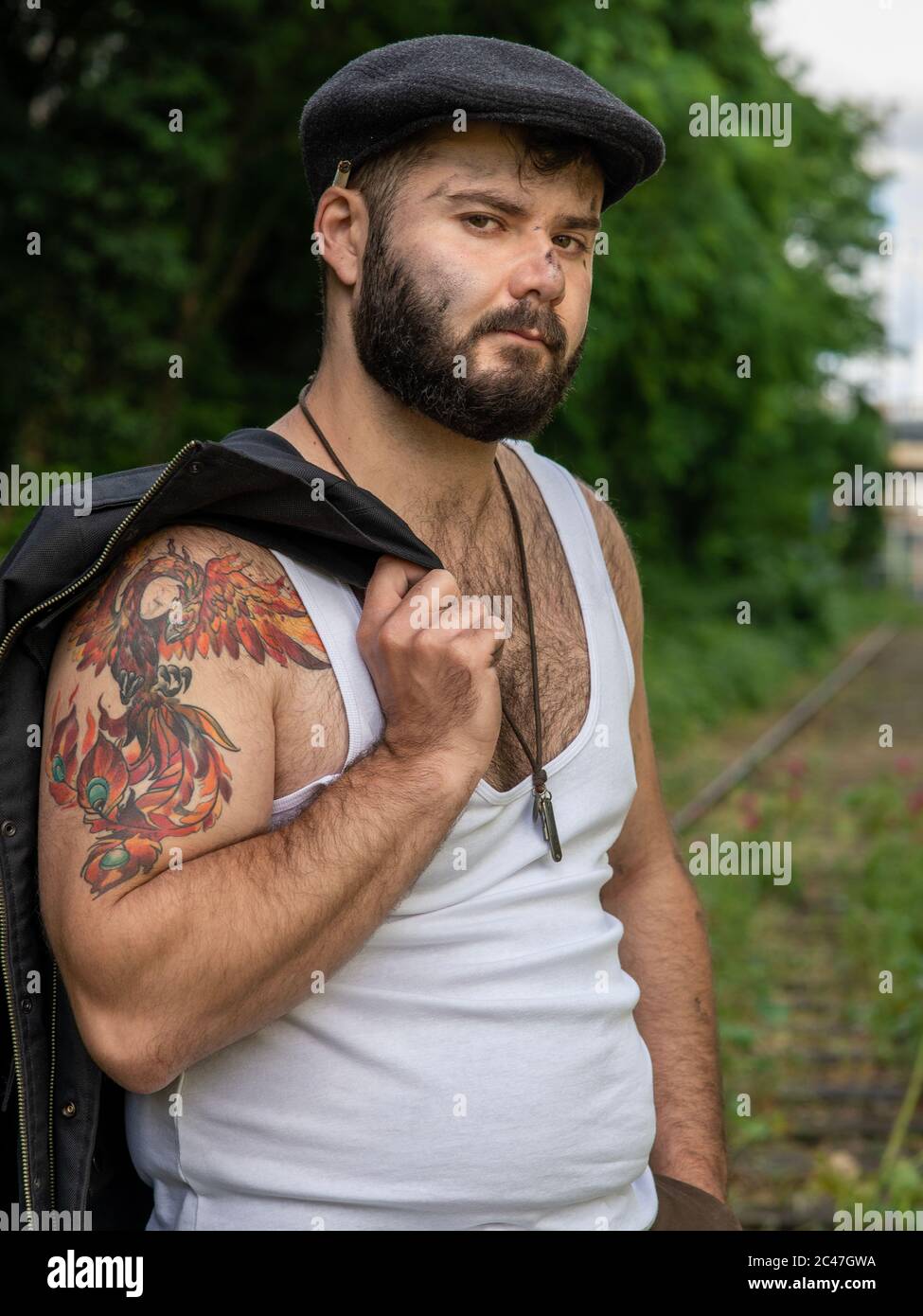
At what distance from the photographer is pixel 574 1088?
204 centimetres

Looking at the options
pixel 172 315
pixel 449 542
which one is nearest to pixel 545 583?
pixel 449 542

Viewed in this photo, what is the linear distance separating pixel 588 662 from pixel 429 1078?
71 cm

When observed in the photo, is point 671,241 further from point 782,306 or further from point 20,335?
point 20,335

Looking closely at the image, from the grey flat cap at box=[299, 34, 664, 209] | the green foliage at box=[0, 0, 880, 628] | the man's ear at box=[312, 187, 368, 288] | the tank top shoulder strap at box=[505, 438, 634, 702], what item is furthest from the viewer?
the green foliage at box=[0, 0, 880, 628]

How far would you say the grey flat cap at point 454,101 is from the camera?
6.54 ft

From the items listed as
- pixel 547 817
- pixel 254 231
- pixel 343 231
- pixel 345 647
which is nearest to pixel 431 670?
pixel 345 647

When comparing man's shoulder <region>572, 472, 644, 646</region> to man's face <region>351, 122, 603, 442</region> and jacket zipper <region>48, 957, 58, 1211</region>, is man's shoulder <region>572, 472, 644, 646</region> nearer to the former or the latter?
man's face <region>351, 122, 603, 442</region>

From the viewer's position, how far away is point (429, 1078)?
1.92 metres

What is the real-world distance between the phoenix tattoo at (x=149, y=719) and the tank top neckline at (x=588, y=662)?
0.21 m

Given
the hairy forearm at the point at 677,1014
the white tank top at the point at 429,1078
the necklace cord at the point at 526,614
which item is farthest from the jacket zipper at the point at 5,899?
the hairy forearm at the point at 677,1014

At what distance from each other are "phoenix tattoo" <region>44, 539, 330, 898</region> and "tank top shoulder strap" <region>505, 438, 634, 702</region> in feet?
2.18

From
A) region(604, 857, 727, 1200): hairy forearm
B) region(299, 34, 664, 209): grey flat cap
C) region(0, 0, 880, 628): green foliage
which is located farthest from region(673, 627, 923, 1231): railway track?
region(299, 34, 664, 209): grey flat cap

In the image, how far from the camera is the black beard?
2.06 meters

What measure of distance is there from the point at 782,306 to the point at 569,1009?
14.8 metres
